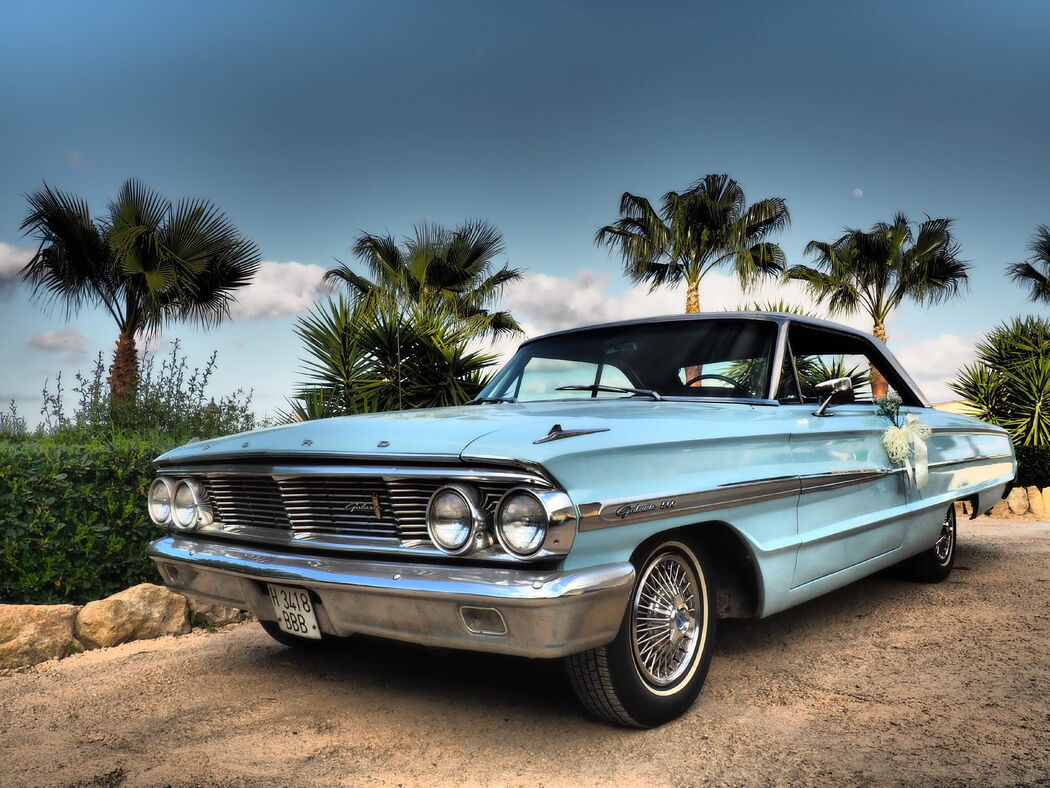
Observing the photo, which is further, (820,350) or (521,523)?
(820,350)

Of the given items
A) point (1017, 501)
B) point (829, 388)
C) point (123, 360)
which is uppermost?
point (123, 360)

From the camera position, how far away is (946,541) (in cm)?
552

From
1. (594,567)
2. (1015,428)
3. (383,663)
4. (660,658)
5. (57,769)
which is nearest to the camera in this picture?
(594,567)

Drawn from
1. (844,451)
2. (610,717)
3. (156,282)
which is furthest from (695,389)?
(156,282)

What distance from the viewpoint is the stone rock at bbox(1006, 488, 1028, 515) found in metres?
11.2

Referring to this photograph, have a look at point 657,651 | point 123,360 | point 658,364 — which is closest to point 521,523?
point 657,651

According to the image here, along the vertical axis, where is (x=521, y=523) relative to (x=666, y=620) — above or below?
above

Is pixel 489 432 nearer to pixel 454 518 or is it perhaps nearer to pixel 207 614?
pixel 454 518

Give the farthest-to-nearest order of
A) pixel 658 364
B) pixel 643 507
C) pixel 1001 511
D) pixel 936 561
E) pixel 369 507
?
pixel 1001 511
pixel 936 561
pixel 658 364
pixel 369 507
pixel 643 507

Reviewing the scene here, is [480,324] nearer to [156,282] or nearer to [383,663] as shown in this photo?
[383,663]

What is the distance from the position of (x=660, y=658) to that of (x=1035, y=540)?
6.45 m

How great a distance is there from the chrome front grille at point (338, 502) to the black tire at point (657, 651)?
24.6 inches

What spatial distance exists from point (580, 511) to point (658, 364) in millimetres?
1598

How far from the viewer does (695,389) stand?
373cm
